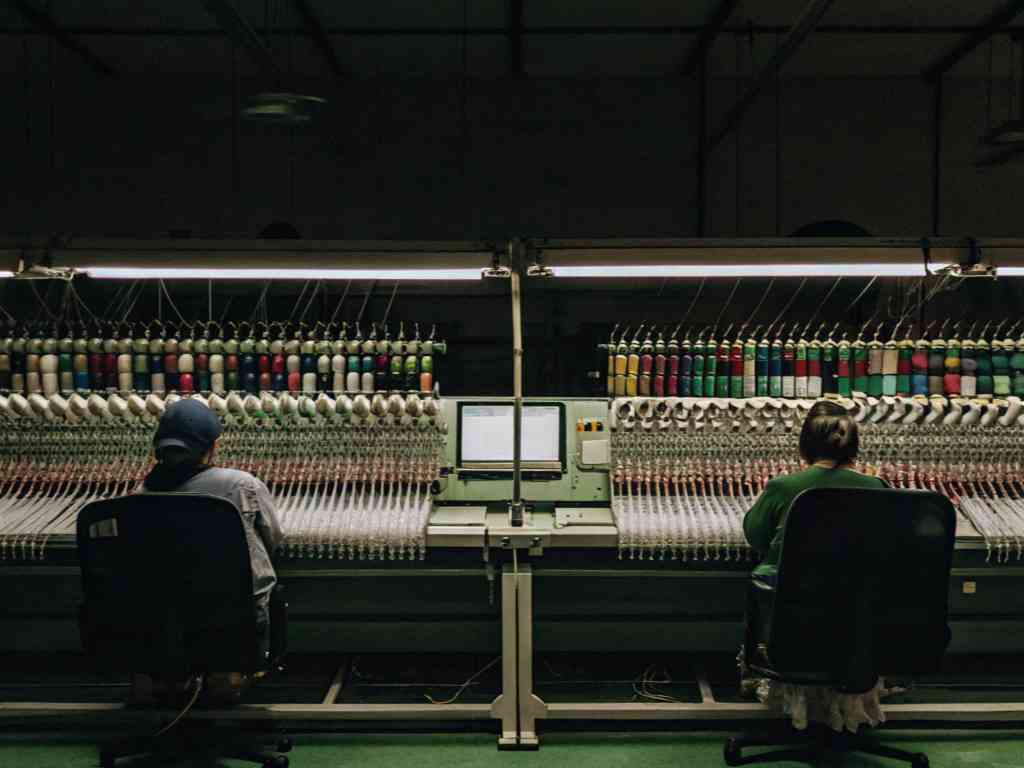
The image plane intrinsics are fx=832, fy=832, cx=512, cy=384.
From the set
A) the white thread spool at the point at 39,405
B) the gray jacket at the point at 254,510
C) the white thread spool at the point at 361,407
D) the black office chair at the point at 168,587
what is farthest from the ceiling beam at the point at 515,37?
the black office chair at the point at 168,587

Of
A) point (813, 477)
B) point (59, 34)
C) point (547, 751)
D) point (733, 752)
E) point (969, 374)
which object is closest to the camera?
point (813, 477)

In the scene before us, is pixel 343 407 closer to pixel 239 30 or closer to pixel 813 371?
pixel 813 371

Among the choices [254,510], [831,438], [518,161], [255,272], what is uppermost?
[518,161]

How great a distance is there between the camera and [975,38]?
5.70 metres

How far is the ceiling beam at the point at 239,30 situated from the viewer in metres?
4.03

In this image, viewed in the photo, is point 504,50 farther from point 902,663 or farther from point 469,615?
point 902,663

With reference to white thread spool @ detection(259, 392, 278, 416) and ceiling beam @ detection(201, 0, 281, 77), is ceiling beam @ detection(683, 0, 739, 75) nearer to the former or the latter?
ceiling beam @ detection(201, 0, 281, 77)

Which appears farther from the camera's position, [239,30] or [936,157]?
[936,157]

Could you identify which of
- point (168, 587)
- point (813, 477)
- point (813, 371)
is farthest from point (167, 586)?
point (813, 371)

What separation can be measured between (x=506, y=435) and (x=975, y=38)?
4.62m

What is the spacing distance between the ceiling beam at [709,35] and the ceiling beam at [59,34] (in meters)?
4.26

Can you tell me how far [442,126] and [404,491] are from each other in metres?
3.99

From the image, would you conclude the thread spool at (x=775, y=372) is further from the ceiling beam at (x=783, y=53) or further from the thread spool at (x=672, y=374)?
the ceiling beam at (x=783, y=53)

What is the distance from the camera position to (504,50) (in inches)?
238
